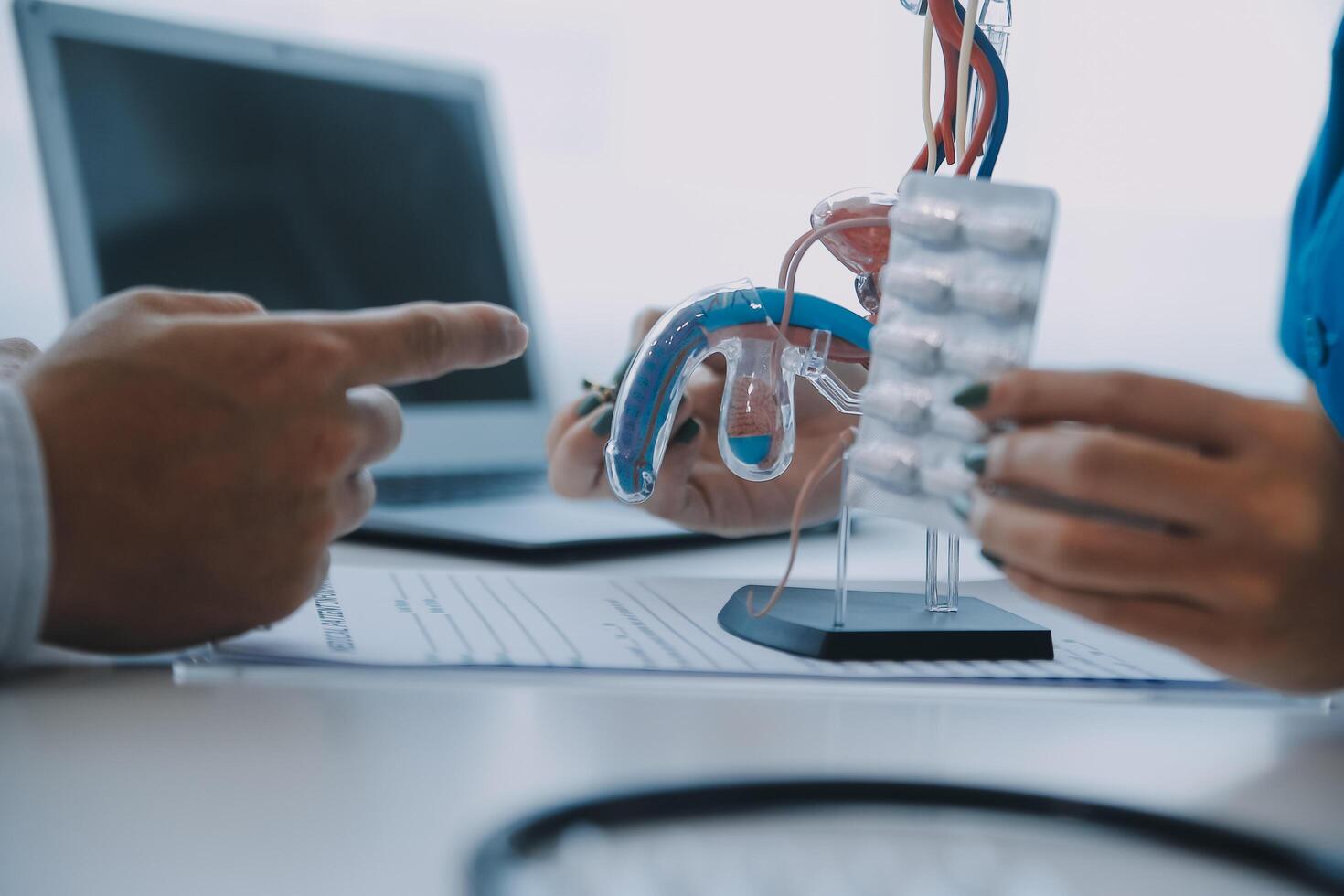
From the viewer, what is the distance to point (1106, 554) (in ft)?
1.18

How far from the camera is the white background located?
1509mm

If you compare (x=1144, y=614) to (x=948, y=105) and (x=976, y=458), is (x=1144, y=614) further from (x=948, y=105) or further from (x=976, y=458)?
(x=948, y=105)

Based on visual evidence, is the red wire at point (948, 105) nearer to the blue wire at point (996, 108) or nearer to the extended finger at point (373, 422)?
the blue wire at point (996, 108)

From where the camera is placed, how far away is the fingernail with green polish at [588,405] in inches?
28.1

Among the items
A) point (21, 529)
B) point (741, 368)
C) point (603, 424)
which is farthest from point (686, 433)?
point (21, 529)

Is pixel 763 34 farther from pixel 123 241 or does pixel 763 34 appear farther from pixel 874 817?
pixel 874 817

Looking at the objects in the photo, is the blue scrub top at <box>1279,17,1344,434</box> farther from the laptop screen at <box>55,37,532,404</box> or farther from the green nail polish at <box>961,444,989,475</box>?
the laptop screen at <box>55,37,532,404</box>

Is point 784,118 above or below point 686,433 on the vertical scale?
above

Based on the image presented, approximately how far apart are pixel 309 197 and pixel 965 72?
0.86 m

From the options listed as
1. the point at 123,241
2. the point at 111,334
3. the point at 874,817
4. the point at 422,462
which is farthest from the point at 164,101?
the point at 874,817

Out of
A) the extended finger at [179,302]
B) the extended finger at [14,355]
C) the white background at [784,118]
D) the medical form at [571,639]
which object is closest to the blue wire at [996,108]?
the medical form at [571,639]

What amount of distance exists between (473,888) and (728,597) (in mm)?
359

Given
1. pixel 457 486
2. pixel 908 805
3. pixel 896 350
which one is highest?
pixel 896 350

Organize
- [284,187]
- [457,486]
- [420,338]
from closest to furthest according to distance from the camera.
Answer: [420,338] < [457,486] < [284,187]
